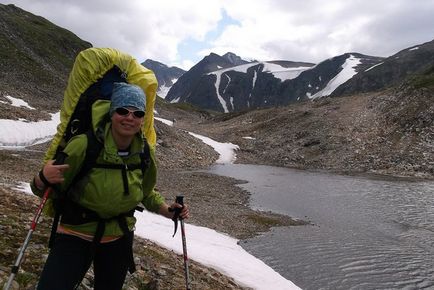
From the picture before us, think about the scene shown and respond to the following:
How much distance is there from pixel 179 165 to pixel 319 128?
34352 millimetres

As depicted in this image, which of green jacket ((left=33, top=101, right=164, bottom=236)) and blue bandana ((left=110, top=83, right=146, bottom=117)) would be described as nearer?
green jacket ((left=33, top=101, right=164, bottom=236))

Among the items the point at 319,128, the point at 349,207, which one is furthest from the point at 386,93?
the point at 349,207

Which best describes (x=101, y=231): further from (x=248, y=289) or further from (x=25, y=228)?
(x=248, y=289)

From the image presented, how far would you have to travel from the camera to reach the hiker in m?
4.64

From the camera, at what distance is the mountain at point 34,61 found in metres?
56.2

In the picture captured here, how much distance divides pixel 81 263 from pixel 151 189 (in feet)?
4.26

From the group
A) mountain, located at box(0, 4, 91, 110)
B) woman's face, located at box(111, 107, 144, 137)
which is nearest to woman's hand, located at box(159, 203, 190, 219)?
woman's face, located at box(111, 107, 144, 137)

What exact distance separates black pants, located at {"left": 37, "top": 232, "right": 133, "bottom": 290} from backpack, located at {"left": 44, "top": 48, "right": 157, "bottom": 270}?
193 mm

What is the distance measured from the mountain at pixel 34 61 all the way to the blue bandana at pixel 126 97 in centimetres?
4670

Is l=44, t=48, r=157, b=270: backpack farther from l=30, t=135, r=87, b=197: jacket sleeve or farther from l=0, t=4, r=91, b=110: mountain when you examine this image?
l=0, t=4, r=91, b=110: mountain

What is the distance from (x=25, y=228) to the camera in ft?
32.6

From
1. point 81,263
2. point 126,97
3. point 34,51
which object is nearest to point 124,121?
point 126,97

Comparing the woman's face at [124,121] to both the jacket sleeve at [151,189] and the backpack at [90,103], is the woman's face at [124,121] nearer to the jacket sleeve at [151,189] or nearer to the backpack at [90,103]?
the backpack at [90,103]

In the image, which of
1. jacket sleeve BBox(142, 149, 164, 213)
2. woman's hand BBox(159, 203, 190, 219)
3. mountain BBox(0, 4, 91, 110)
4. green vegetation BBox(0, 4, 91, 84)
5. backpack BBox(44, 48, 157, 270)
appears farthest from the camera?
green vegetation BBox(0, 4, 91, 84)
